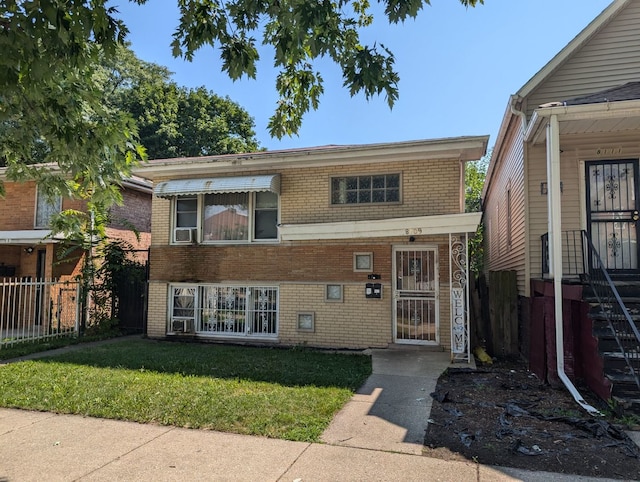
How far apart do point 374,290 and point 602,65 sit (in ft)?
20.6

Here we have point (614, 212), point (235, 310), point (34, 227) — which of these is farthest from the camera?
point (34, 227)

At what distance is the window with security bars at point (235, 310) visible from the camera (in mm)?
10453

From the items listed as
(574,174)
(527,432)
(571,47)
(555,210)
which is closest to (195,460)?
(527,432)

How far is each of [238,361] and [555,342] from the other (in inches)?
207

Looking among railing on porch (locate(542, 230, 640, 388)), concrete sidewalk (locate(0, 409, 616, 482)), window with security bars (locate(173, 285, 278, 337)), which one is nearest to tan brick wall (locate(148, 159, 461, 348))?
window with security bars (locate(173, 285, 278, 337))

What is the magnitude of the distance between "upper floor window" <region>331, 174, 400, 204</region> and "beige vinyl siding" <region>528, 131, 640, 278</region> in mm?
2753

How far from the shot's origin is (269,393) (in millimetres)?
6051

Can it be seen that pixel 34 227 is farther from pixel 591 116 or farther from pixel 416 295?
pixel 591 116

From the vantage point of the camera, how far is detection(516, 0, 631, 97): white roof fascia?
28.1 feet

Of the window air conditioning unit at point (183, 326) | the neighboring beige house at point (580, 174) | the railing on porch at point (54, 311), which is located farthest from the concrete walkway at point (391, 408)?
the railing on porch at point (54, 311)

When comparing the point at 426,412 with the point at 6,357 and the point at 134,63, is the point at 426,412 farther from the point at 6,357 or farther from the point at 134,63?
the point at 134,63

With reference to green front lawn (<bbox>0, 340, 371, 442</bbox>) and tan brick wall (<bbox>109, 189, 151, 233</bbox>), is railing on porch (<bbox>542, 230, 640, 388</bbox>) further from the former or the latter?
tan brick wall (<bbox>109, 189, 151, 233</bbox>)

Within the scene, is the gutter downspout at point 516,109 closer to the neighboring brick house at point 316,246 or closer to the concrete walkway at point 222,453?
the neighboring brick house at point 316,246

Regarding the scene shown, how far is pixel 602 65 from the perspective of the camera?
8711mm
